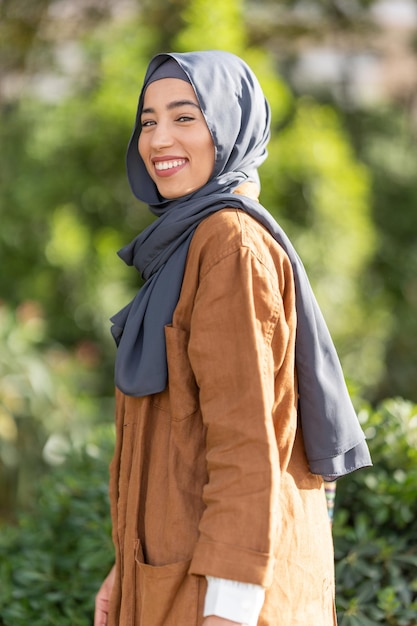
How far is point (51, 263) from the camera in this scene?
4.70 metres

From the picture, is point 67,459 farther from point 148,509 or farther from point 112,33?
point 112,33

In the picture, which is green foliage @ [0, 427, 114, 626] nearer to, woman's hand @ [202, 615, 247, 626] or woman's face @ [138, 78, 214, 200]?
woman's hand @ [202, 615, 247, 626]

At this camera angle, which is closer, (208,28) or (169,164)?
(169,164)

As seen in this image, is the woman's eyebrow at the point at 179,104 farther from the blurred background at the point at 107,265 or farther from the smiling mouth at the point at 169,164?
the blurred background at the point at 107,265

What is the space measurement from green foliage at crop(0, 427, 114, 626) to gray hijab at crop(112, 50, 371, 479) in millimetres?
1033

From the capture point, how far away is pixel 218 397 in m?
1.27

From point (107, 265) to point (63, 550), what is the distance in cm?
243

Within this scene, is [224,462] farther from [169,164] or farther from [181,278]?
[169,164]

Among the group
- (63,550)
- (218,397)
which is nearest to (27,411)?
(63,550)

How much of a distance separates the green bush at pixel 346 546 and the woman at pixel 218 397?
618mm

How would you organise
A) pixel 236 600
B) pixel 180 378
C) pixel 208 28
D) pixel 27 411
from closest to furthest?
pixel 236 600, pixel 180 378, pixel 27 411, pixel 208 28

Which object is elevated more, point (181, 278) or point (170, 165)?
point (170, 165)

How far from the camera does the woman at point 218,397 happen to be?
1.25m

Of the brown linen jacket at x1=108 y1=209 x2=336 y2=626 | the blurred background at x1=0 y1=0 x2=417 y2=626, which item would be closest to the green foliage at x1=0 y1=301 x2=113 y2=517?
the blurred background at x1=0 y1=0 x2=417 y2=626
